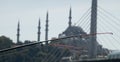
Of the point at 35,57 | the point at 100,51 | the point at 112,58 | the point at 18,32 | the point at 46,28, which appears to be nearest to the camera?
the point at 112,58

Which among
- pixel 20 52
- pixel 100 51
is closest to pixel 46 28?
pixel 20 52

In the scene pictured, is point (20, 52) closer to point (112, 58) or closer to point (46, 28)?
point (46, 28)

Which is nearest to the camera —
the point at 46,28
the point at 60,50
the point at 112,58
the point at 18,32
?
the point at 112,58

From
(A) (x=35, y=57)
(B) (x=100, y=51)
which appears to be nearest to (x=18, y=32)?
(A) (x=35, y=57)

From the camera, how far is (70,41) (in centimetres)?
15938

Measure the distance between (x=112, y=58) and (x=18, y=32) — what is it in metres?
109

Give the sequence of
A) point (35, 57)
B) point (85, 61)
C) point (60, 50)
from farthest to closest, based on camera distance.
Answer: point (35, 57) < point (60, 50) < point (85, 61)

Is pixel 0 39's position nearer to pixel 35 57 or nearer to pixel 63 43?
pixel 35 57

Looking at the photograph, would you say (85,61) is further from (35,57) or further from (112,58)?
(35,57)

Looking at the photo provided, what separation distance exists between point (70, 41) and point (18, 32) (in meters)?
42.6

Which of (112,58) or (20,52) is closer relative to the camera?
(112,58)

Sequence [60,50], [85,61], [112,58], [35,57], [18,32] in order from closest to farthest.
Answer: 1. [112,58]
2. [85,61]
3. [60,50]
4. [35,57]
5. [18,32]

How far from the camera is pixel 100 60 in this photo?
96.4m

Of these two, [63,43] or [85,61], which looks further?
[63,43]
